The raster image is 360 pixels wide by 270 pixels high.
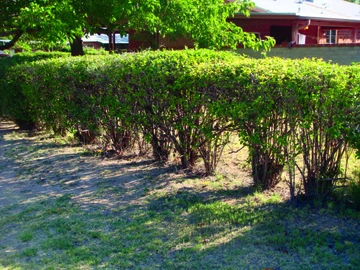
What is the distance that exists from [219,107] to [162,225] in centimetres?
152

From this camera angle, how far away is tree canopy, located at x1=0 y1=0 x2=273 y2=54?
9.80m

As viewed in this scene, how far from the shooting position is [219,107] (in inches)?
213

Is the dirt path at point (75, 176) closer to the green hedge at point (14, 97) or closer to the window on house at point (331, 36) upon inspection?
the green hedge at point (14, 97)

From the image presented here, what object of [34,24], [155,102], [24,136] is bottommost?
[24,136]

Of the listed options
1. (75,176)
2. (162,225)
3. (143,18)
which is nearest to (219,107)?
(162,225)

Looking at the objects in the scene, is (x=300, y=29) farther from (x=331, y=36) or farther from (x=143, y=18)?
(x=143, y=18)

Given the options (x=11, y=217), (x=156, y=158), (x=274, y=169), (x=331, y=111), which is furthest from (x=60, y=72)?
(x=331, y=111)

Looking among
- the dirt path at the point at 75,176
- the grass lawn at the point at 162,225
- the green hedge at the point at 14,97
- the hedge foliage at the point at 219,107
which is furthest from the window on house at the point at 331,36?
the grass lawn at the point at 162,225

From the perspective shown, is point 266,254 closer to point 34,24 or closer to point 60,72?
point 60,72

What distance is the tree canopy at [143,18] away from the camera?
386 inches

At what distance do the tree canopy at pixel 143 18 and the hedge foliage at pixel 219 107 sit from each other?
170cm

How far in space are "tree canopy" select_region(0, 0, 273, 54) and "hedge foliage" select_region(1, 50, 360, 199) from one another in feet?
5.57

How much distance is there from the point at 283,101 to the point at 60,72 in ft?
15.9

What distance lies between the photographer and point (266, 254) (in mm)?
4199
